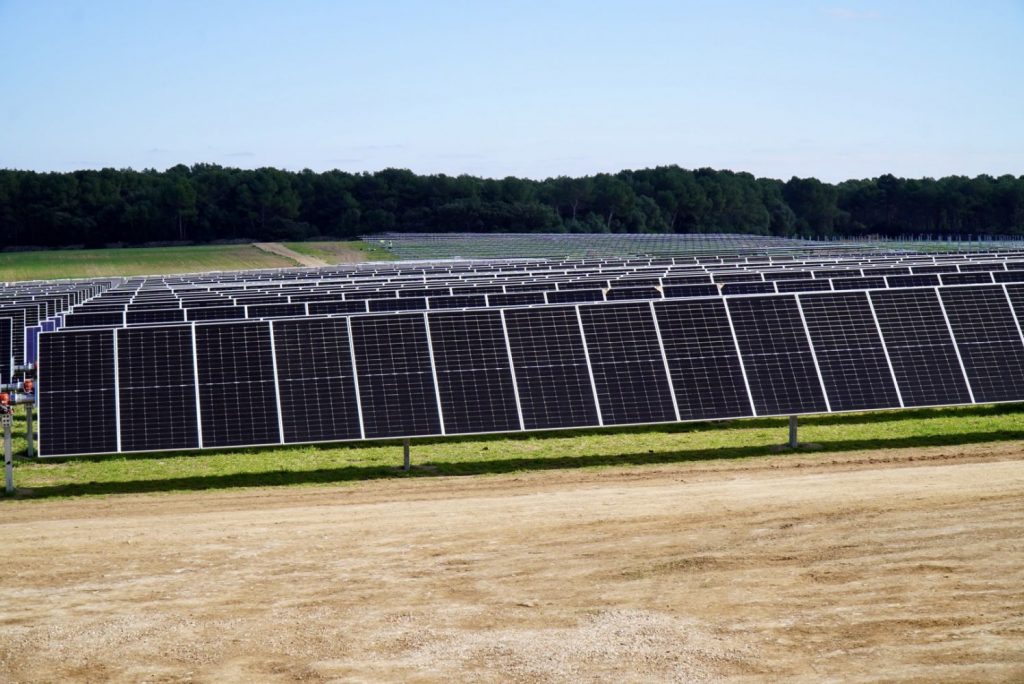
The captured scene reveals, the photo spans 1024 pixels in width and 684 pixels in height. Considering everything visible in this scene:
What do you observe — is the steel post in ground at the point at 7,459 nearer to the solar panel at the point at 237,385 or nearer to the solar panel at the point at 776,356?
the solar panel at the point at 237,385

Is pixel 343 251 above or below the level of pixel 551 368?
above

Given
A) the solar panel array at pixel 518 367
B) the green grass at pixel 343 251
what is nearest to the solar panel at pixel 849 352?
the solar panel array at pixel 518 367

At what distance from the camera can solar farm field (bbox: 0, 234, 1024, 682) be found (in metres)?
12.4

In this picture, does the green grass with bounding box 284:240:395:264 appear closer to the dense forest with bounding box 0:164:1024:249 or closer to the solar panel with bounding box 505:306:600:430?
the dense forest with bounding box 0:164:1024:249

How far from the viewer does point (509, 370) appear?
69.8 ft

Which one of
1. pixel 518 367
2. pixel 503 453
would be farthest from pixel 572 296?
pixel 518 367

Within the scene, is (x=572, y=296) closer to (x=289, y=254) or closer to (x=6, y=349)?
(x=6, y=349)

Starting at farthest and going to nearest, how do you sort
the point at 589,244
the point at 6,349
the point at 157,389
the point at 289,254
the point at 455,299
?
the point at 289,254 → the point at 589,244 → the point at 455,299 → the point at 6,349 → the point at 157,389

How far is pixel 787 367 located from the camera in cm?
2205

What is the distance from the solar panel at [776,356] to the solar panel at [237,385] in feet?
27.3

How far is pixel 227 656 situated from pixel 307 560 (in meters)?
3.08

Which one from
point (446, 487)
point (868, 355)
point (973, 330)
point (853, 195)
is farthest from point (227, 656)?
point (853, 195)

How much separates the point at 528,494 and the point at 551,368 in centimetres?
310

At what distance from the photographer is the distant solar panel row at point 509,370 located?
19875 mm
